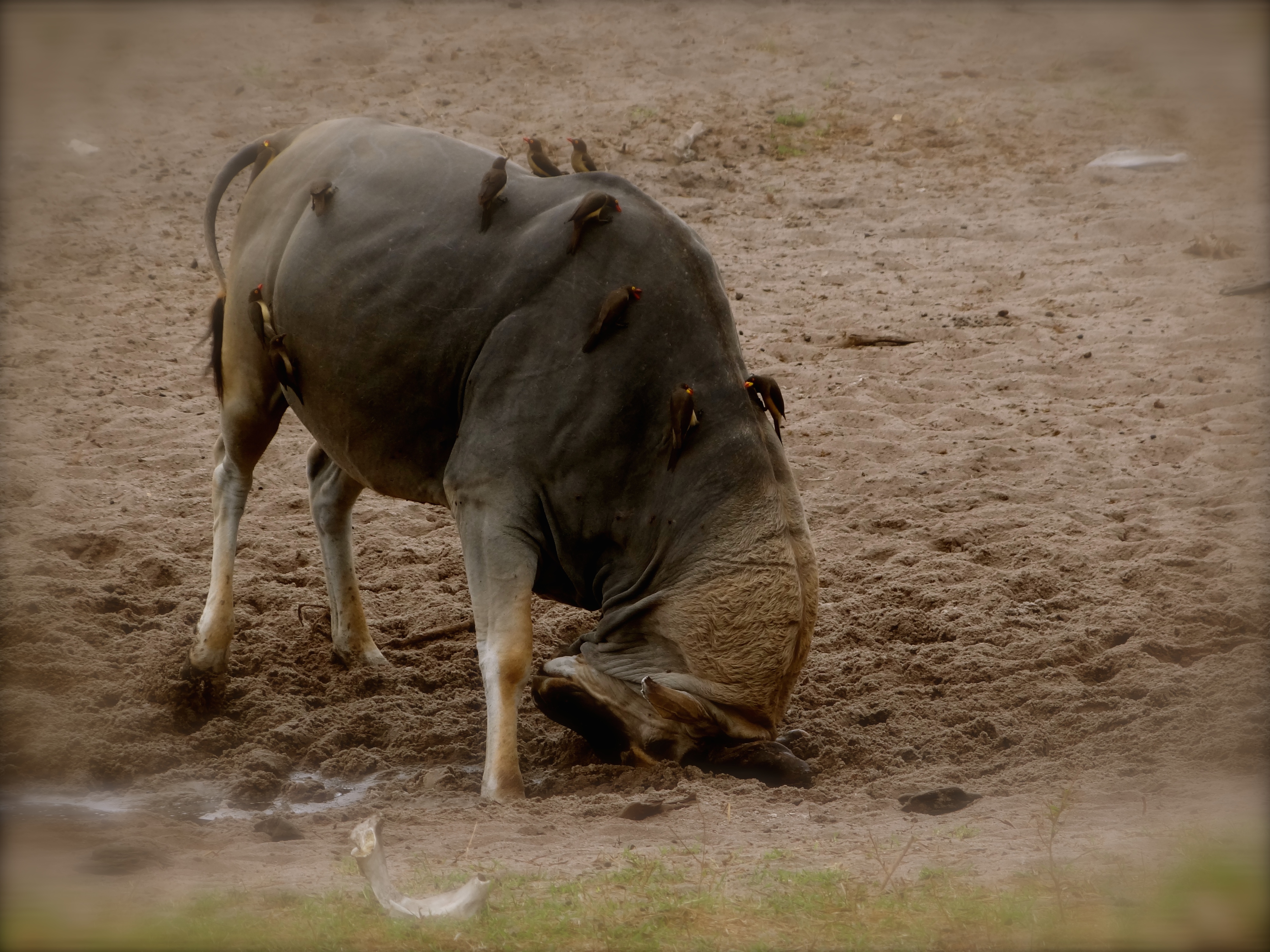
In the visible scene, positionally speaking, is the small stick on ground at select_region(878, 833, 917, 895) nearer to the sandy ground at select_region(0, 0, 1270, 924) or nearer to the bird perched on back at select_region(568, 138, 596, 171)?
the sandy ground at select_region(0, 0, 1270, 924)

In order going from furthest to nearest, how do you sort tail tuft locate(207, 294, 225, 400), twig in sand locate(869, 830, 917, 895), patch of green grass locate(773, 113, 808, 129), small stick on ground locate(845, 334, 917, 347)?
1. patch of green grass locate(773, 113, 808, 129)
2. small stick on ground locate(845, 334, 917, 347)
3. tail tuft locate(207, 294, 225, 400)
4. twig in sand locate(869, 830, 917, 895)

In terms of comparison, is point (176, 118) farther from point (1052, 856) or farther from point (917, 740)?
point (1052, 856)

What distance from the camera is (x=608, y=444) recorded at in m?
4.57

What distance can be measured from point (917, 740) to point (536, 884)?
2060 millimetres

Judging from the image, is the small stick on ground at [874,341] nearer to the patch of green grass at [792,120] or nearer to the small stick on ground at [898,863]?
the patch of green grass at [792,120]

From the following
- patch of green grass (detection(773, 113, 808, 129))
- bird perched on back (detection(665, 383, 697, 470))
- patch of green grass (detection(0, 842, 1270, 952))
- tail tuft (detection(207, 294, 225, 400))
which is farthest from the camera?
patch of green grass (detection(773, 113, 808, 129))

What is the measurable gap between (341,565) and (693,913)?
3449mm

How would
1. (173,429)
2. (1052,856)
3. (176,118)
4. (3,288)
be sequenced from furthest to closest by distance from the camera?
(176,118) → (3,288) → (173,429) → (1052,856)

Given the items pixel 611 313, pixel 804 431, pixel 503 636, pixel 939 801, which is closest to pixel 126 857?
pixel 503 636

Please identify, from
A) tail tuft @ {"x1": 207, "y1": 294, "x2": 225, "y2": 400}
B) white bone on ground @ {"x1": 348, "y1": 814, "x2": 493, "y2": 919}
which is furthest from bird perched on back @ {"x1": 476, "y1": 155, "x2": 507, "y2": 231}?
white bone on ground @ {"x1": 348, "y1": 814, "x2": 493, "y2": 919}

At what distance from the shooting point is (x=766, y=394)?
4699 mm

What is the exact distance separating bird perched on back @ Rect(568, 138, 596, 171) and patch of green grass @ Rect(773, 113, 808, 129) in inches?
307

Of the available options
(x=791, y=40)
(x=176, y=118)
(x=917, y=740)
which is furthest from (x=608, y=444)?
(x=791, y=40)

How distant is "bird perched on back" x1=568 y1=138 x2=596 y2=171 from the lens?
5.09m
